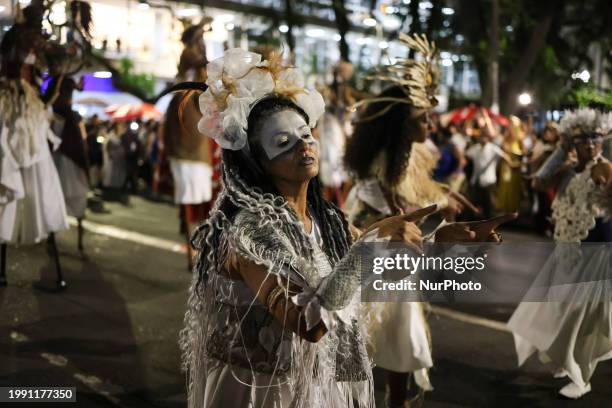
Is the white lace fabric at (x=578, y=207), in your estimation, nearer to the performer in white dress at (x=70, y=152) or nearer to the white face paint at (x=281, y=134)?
the white face paint at (x=281, y=134)

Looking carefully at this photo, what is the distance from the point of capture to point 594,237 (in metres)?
5.40

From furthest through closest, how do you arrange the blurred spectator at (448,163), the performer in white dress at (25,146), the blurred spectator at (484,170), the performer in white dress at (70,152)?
1. the blurred spectator at (484,170)
2. the blurred spectator at (448,163)
3. the performer in white dress at (70,152)
4. the performer in white dress at (25,146)

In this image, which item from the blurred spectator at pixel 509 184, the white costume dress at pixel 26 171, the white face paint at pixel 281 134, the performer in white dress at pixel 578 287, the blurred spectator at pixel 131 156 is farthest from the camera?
the blurred spectator at pixel 131 156

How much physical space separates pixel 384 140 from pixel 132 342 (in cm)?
253

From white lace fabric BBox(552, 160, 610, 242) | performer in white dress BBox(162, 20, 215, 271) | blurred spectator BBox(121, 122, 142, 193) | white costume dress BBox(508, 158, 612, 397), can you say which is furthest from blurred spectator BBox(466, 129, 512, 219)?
white costume dress BBox(508, 158, 612, 397)

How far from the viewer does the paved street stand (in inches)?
205

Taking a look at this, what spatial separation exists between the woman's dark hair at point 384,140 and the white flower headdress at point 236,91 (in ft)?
7.79

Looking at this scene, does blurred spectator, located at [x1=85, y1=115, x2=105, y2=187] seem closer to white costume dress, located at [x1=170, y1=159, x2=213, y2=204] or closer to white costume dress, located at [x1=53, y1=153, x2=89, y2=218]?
white costume dress, located at [x1=53, y1=153, x2=89, y2=218]

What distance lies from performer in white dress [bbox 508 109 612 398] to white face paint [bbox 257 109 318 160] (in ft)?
8.48

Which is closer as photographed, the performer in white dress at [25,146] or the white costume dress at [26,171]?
the performer in white dress at [25,146]

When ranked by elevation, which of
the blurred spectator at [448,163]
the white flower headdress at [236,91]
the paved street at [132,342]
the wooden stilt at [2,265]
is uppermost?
the white flower headdress at [236,91]

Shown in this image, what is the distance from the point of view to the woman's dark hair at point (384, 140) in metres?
5.22

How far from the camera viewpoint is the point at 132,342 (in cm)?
607

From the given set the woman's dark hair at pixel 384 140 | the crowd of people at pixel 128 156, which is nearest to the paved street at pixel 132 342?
the woman's dark hair at pixel 384 140
